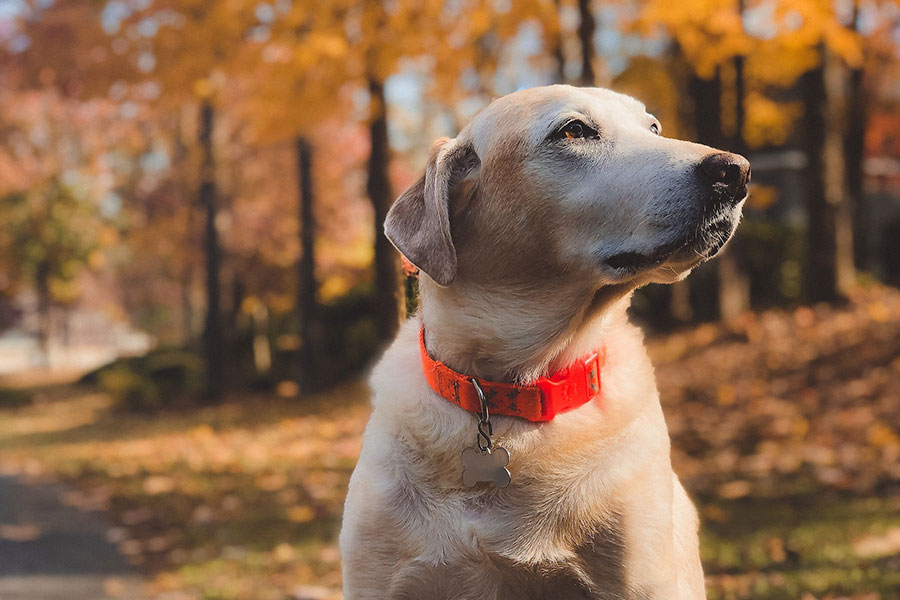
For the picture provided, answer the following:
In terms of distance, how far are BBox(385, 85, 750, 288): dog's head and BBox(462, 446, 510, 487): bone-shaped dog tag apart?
0.49 meters

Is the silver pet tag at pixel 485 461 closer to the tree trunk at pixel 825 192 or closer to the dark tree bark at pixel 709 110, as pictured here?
the dark tree bark at pixel 709 110

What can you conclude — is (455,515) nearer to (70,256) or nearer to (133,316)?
(70,256)

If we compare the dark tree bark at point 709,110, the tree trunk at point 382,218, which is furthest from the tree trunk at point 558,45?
the tree trunk at point 382,218

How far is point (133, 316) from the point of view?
137ft

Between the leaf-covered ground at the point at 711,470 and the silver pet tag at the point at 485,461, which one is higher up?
the silver pet tag at the point at 485,461

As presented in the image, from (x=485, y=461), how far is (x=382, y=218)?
29.3 ft

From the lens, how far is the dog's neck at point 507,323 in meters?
2.60

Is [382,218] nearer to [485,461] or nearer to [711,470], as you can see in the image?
[711,470]

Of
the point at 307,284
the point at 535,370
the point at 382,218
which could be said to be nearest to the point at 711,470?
the point at 535,370

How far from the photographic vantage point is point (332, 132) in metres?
20.3

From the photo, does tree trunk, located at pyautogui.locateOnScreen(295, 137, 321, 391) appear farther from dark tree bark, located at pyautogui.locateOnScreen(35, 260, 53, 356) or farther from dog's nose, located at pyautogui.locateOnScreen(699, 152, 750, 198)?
dark tree bark, located at pyautogui.locateOnScreen(35, 260, 53, 356)

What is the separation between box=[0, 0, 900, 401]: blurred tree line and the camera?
9016 mm

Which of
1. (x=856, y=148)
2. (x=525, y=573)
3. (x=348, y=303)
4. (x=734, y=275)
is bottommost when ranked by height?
(x=348, y=303)

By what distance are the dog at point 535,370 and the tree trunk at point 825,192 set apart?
31.9 ft
